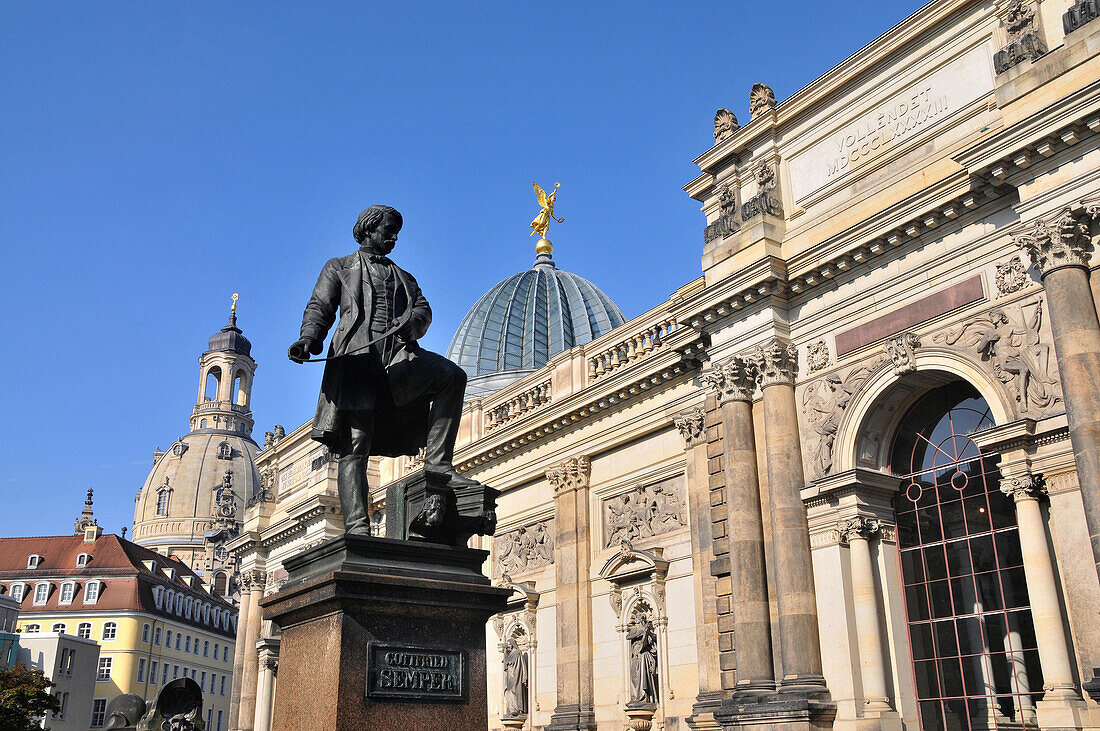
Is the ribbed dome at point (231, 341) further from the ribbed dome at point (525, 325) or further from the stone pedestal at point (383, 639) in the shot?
the stone pedestal at point (383, 639)

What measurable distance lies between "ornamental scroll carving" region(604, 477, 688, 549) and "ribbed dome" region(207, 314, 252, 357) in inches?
4831

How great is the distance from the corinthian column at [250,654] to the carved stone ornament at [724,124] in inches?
1008

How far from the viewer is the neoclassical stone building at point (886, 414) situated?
1603cm

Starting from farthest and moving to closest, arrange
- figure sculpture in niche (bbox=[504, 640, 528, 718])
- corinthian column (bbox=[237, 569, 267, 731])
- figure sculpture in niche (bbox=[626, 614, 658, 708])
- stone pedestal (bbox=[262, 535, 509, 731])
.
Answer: corinthian column (bbox=[237, 569, 267, 731]) → figure sculpture in niche (bbox=[504, 640, 528, 718]) → figure sculpture in niche (bbox=[626, 614, 658, 708]) → stone pedestal (bbox=[262, 535, 509, 731])

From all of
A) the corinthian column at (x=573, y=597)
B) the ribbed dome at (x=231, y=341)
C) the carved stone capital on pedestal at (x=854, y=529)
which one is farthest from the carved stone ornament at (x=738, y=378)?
the ribbed dome at (x=231, y=341)

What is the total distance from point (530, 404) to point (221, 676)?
207 ft

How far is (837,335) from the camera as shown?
20.2 m

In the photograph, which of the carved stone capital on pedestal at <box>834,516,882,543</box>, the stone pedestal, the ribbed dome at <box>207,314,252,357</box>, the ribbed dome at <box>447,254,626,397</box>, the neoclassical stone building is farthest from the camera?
the ribbed dome at <box>207,314,252,357</box>

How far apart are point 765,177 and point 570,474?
10.2 meters

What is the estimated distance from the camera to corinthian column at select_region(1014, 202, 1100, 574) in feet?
47.9

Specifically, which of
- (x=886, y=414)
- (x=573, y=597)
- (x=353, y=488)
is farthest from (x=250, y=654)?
(x=353, y=488)

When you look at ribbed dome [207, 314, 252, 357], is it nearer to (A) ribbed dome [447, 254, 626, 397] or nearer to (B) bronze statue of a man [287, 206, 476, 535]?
(A) ribbed dome [447, 254, 626, 397]

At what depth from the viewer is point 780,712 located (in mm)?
18047

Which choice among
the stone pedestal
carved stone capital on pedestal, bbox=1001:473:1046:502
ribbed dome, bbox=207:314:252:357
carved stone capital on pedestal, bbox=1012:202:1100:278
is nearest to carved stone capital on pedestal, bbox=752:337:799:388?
Answer: carved stone capital on pedestal, bbox=1001:473:1046:502
